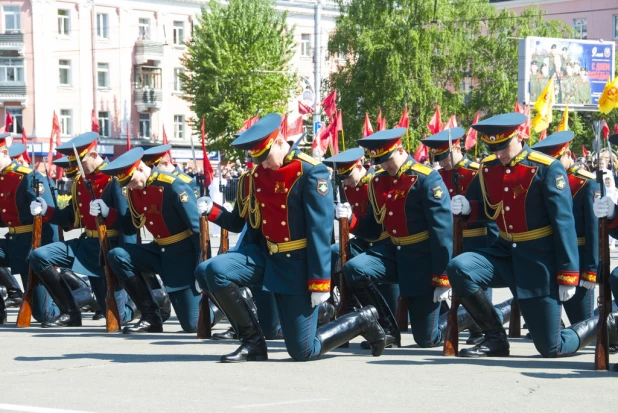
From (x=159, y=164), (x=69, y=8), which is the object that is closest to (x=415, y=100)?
(x=69, y=8)

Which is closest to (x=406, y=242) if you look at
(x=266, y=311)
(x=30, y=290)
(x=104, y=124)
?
(x=266, y=311)

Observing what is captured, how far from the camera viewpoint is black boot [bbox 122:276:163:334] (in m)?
11.5

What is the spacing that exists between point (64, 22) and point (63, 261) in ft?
169

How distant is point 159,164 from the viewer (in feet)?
41.8

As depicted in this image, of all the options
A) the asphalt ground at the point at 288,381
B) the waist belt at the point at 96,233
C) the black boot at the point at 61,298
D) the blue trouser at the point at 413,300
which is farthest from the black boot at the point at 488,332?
the black boot at the point at 61,298

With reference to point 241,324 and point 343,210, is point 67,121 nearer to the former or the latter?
point 343,210

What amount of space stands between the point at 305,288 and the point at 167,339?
2.48 meters

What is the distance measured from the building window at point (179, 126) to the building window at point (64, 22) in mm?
8730

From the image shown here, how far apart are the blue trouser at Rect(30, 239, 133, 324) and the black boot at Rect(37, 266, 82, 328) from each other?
9cm

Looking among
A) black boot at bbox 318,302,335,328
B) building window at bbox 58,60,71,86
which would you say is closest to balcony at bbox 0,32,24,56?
building window at bbox 58,60,71,86

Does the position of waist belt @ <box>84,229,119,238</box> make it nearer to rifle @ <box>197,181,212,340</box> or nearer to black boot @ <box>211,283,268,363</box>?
rifle @ <box>197,181,212,340</box>

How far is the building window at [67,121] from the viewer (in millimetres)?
62906

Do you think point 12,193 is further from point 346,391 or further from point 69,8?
point 69,8

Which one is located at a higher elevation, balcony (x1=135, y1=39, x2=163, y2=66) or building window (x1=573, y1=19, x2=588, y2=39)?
building window (x1=573, y1=19, x2=588, y2=39)
